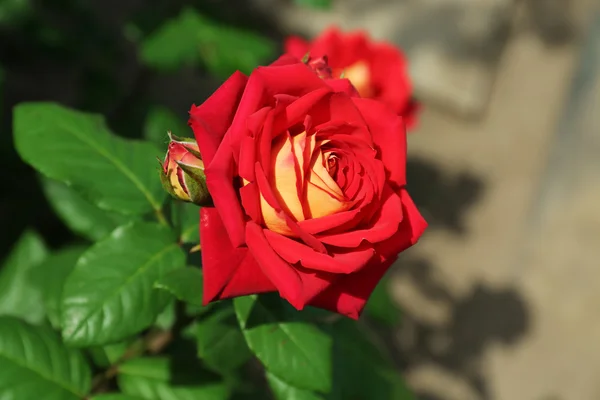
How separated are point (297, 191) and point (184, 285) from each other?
206 mm

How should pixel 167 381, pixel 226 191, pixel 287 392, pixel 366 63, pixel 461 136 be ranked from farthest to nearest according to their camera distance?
pixel 461 136 → pixel 366 63 → pixel 167 381 → pixel 287 392 → pixel 226 191

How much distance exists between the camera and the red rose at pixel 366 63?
4.27ft

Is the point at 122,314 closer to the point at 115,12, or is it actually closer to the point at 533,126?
the point at 115,12

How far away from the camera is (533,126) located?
280 cm

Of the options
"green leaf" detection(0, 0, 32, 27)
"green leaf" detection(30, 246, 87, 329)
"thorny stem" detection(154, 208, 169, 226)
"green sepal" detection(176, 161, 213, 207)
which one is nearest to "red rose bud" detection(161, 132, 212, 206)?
"green sepal" detection(176, 161, 213, 207)

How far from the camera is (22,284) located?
4.19 feet

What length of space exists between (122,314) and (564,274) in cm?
191

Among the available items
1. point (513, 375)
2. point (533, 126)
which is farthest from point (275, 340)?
point (533, 126)

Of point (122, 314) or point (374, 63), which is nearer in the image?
point (122, 314)

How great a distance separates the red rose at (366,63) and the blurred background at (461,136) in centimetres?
19

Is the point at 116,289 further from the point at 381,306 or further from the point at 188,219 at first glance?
the point at 381,306

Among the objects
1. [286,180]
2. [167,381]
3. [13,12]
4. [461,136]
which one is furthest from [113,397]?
[461,136]

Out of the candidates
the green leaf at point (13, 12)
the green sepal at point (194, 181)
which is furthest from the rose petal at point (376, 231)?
the green leaf at point (13, 12)

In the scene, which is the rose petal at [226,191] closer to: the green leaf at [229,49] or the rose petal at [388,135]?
the rose petal at [388,135]
